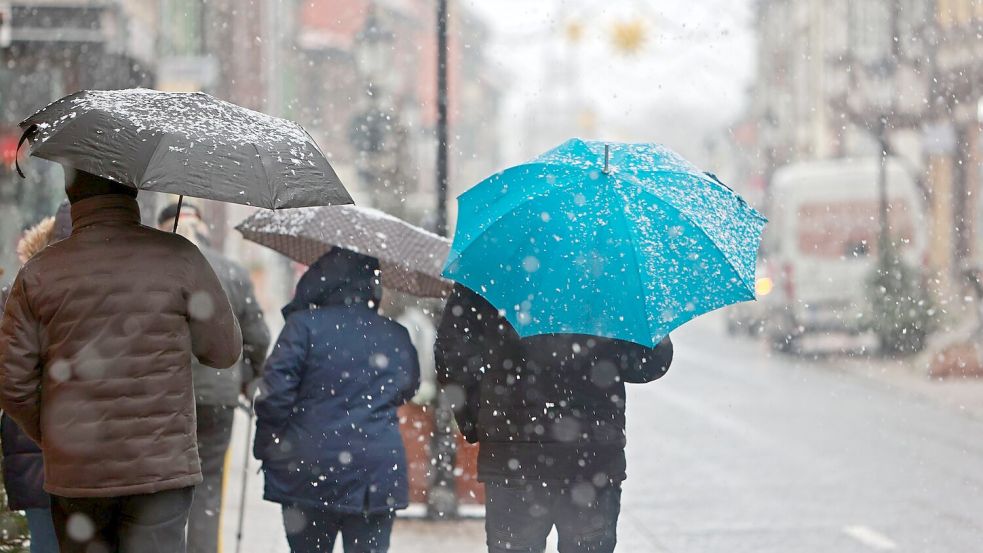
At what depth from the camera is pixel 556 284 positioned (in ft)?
14.8

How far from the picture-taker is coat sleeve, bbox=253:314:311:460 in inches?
202

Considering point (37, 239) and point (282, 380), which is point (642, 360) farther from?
point (37, 239)

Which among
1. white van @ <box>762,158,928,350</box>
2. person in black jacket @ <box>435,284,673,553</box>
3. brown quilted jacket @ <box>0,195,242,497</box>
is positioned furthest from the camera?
white van @ <box>762,158,928,350</box>

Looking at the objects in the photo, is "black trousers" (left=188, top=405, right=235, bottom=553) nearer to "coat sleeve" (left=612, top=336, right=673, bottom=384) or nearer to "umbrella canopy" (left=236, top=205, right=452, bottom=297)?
"umbrella canopy" (left=236, top=205, right=452, bottom=297)

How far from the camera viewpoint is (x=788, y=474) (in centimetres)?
1149

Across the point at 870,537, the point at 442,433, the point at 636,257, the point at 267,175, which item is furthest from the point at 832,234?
the point at 267,175

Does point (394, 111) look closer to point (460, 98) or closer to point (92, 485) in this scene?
point (92, 485)

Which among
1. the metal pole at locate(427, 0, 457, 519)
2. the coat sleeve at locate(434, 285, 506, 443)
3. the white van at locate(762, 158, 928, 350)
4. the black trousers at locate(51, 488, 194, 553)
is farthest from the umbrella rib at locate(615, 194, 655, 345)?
the white van at locate(762, 158, 928, 350)

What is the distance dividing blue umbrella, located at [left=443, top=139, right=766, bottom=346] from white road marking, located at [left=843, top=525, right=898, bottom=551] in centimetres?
442

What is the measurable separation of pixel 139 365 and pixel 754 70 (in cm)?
6196

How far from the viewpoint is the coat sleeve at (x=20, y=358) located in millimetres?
4168

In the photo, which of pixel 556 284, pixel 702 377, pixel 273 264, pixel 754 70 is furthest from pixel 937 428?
pixel 754 70

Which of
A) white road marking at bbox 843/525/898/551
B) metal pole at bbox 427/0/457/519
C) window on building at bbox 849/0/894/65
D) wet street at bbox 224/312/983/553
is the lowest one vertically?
wet street at bbox 224/312/983/553

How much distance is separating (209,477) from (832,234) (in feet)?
62.2
